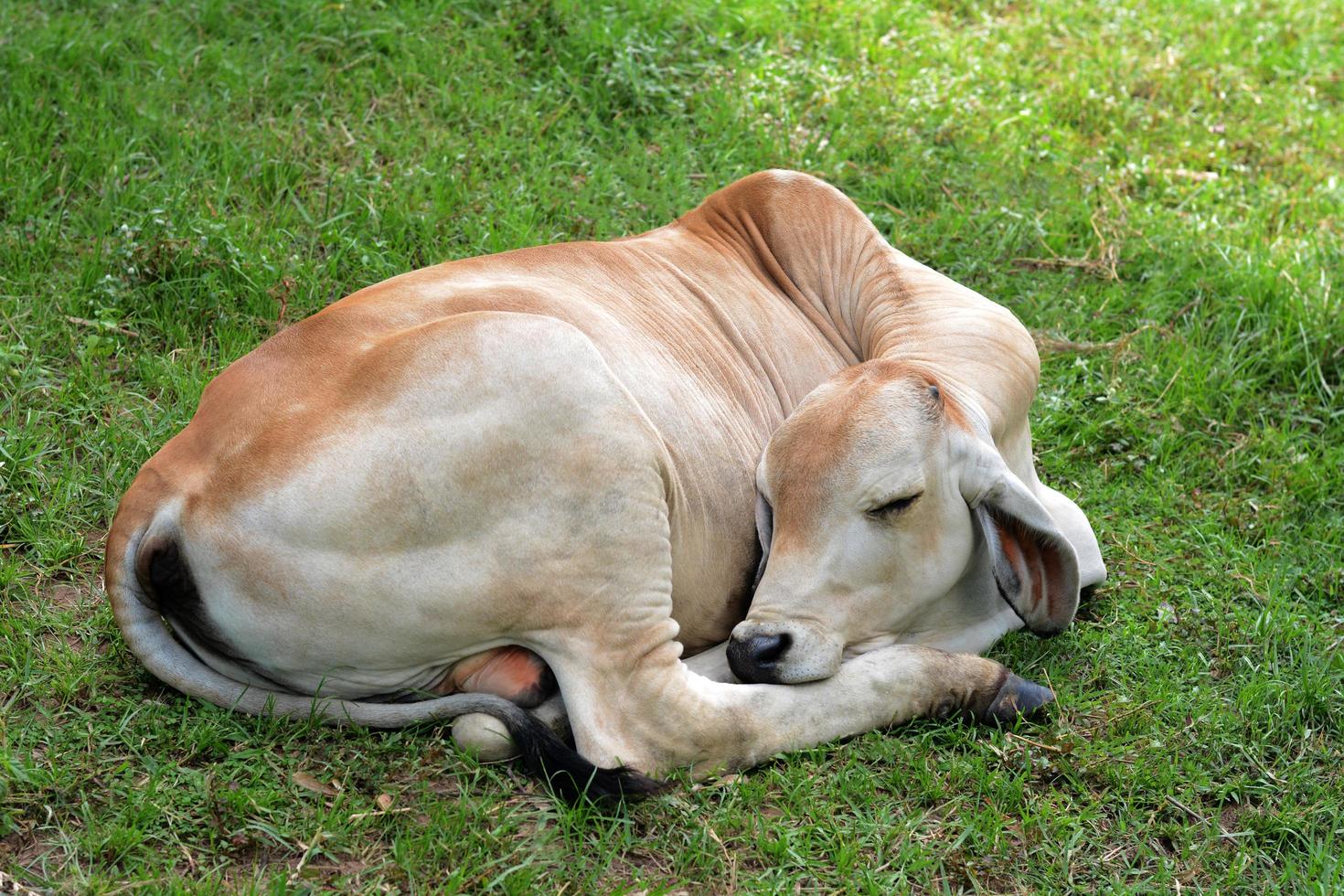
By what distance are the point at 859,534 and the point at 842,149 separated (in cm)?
315

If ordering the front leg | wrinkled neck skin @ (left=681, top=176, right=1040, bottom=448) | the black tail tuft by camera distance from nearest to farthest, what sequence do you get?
the black tail tuft, the front leg, wrinkled neck skin @ (left=681, top=176, right=1040, bottom=448)

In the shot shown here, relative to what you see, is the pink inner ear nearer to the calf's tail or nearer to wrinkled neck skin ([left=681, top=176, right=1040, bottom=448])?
wrinkled neck skin ([left=681, top=176, right=1040, bottom=448])

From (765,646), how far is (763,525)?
1.26ft

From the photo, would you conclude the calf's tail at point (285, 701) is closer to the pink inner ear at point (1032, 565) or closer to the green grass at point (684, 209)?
the green grass at point (684, 209)

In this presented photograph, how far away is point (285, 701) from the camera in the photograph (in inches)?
130

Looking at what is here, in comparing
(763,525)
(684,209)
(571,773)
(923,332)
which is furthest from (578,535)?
(684,209)

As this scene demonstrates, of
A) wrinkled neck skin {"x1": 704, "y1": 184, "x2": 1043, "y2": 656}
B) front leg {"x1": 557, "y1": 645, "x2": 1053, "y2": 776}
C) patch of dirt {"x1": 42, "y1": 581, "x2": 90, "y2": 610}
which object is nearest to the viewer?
front leg {"x1": 557, "y1": 645, "x2": 1053, "y2": 776}

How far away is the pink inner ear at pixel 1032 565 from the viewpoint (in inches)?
146

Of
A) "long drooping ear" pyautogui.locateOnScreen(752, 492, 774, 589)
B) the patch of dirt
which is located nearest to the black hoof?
"long drooping ear" pyautogui.locateOnScreen(752, 492, 774, 589)

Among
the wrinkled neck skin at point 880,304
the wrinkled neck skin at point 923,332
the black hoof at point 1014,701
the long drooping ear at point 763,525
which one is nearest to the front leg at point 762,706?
the black hoof at point 1014,701

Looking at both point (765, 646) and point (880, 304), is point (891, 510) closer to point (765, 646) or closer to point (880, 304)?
point (765, 646)

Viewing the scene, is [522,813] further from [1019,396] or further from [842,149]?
[842,149]

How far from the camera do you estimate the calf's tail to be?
3.16m

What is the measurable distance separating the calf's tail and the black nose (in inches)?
15.9
